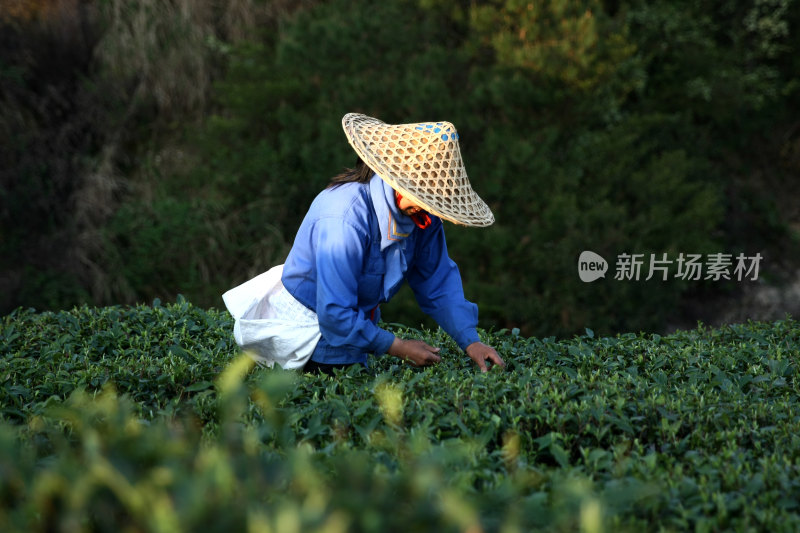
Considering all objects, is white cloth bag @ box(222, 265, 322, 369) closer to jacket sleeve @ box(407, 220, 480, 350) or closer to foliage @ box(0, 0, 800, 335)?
jacket sleeve @ box(407, 220, 480, 350)

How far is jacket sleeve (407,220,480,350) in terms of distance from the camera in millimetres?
3422

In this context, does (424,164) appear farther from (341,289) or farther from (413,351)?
(413,351)

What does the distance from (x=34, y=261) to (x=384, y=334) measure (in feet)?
22.0

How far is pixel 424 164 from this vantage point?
301cm

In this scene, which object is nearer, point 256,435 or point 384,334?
point 256,435

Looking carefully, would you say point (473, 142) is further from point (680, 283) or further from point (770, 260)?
point (770, 260)

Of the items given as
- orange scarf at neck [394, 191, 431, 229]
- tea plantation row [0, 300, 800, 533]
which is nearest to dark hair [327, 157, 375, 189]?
orange scarf at neck [394, 191, 431, 229]

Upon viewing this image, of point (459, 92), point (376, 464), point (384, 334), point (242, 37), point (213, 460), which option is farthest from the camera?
point (242, 37)

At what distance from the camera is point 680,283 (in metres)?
8.18

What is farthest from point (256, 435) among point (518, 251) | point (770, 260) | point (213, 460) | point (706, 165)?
point (770, 260)

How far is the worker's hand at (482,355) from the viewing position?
3270 mm

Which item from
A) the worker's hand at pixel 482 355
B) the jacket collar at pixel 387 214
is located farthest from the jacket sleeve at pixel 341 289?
the worker's hand at pixel 482 355

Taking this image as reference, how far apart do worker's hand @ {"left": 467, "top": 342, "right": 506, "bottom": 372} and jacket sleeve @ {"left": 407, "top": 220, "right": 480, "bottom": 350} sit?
0.07 metres

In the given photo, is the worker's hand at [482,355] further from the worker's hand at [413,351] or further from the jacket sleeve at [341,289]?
the jacket sleeve at [341,289]
